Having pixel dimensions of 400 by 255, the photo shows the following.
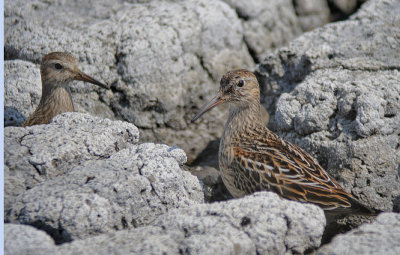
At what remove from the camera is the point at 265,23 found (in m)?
8.39

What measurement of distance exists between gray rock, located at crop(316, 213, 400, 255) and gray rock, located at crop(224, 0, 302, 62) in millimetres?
4477

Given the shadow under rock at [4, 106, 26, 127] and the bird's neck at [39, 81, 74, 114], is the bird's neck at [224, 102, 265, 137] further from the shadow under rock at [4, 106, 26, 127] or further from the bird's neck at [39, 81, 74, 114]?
the shadow under rock at [4, 106, 26, 127]

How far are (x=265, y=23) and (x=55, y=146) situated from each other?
→ 476 centimetres

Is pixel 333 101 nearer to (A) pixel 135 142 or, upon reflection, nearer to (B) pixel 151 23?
(A) pixel 135 142

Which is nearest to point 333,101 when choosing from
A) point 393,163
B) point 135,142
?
point 393,163

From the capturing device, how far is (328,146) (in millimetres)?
5613

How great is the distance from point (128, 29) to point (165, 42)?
0.56m

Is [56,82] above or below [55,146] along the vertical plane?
above

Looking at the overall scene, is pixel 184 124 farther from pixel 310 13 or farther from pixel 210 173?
pixel 310 13

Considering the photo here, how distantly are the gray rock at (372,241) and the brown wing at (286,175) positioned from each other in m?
0.63

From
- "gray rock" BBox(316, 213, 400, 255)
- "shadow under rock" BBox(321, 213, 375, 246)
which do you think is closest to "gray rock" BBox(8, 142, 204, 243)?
"shadow under rock" BBox(321, 213, 375, 246)

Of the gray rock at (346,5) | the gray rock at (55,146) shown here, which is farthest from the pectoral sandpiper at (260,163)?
the gray rock at (346,5)

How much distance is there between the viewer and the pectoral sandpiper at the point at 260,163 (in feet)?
15.4

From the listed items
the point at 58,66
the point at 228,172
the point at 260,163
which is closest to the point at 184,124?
the point at 58,66
